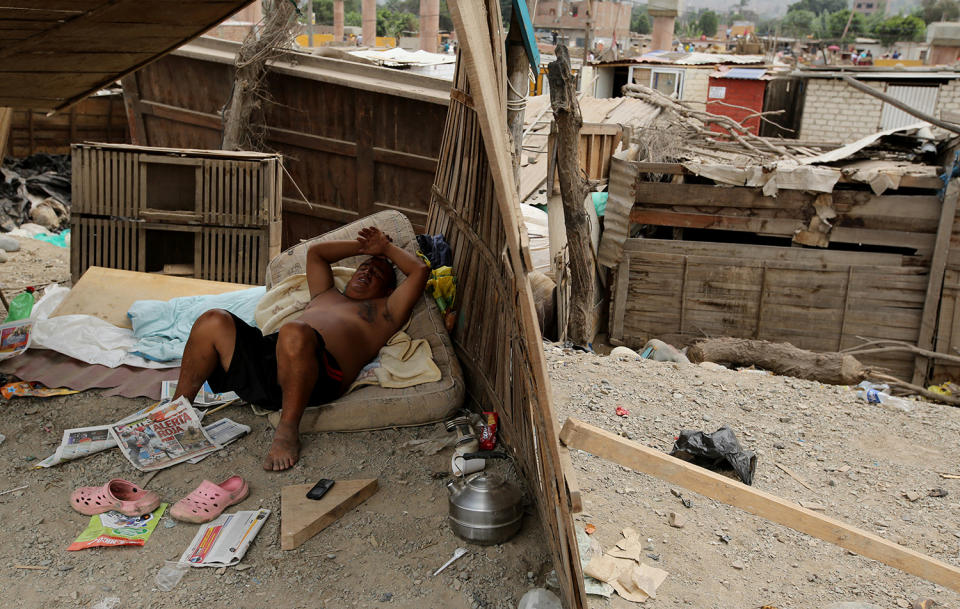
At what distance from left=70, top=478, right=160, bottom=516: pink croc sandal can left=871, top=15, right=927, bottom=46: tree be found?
184 feet

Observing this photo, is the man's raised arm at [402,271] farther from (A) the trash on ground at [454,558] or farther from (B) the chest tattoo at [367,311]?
(A) the trash on ground at [454,558]

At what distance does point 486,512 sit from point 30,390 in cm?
285

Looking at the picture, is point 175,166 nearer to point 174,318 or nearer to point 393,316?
point 174,318

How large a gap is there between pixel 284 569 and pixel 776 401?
3464 millimetres

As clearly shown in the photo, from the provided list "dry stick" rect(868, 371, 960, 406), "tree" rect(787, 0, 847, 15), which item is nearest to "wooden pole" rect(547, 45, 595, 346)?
"dry stick" rect(868, 371, 960, 406)

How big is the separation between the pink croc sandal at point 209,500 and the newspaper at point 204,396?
0.86 m

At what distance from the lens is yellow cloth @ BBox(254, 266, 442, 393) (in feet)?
13.1

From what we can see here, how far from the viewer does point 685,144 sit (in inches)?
439

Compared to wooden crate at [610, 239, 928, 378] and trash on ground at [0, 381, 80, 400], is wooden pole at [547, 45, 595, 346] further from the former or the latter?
trash on ground at [0, 381, 80, 400]

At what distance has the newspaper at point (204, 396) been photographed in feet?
13.5

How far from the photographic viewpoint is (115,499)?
10.3ft

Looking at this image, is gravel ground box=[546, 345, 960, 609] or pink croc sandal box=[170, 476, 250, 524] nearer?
gravel ground box=[546, 345, 960, 609]

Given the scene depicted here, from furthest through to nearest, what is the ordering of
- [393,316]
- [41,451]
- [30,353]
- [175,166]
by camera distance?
[175,166]
[30,353]
[393,316]
[41,451]

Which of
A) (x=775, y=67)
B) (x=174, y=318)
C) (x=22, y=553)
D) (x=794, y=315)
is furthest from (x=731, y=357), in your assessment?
(x=775, y=67)
